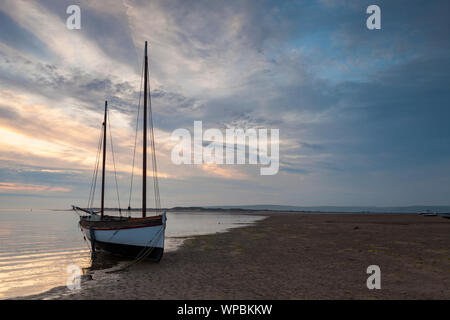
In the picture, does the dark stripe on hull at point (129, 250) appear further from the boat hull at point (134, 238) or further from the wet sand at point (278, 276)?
the wet sand at point (278, 276)

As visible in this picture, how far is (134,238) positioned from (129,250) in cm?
120

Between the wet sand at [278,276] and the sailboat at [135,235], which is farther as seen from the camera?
the sailboat at [135,235]

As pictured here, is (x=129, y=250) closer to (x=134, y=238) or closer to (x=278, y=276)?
(x=134, y=238)

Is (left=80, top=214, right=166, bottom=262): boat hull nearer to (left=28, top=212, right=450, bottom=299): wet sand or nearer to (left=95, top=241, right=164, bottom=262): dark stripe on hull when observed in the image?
(left=95, top=241, right=164, bottom=262): dark stripe on hull

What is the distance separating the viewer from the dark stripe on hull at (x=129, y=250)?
18094 mm

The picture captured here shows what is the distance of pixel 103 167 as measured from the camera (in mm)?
35531

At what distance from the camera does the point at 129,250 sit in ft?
63.9

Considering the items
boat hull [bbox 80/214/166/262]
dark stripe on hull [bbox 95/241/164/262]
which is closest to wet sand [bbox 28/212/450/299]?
dark stripe on hull [bbox 95/241/164/262]

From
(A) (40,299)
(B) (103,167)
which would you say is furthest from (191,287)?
(B) (103,167)

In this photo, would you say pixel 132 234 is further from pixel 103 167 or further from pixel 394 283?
pixel 103 167

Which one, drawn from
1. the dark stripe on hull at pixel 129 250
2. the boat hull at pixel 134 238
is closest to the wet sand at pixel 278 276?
the dark stripe on hull at pixel 129 250

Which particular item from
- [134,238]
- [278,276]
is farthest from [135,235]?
[278,276]

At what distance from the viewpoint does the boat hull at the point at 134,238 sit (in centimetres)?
1814
